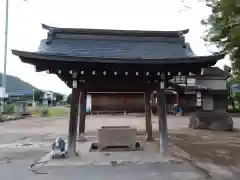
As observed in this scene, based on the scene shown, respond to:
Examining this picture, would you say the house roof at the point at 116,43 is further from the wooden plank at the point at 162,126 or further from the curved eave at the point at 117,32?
the wooden plank at the point at 162,126

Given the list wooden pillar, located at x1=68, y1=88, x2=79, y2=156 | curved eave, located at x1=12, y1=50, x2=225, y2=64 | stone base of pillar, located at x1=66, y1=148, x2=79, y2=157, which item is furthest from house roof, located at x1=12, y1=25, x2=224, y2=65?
stone base of pillar, located at x1=66, y1=148, x2=79, y2=157

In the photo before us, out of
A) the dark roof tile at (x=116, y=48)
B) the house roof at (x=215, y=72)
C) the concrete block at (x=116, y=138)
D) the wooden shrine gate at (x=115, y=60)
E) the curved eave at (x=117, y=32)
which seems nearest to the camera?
the wooden shrine gate at (x=115, y=60)

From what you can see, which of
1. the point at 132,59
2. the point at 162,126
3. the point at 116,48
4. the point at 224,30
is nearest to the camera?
the point at 132,59

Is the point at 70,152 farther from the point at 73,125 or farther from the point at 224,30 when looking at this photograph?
the point at 224,30

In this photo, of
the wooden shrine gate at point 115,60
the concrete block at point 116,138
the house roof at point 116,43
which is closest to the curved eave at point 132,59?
the wooden shrine gate at point 115,60

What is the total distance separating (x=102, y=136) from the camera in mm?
12305

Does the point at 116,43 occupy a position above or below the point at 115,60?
above

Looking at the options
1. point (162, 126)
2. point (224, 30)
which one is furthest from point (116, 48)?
point (224, 30)

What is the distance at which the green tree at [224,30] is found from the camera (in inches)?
541

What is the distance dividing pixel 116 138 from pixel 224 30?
9573mm

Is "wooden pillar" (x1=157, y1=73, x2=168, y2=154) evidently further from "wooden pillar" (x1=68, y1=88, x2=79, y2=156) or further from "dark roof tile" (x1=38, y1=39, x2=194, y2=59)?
"wooden pillar" (x1=68, y1=88, x2=79, y2=156)

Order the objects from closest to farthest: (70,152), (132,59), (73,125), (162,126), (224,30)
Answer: (132,59)
(70,152)
(73,125)
(162,126)
(224,30)

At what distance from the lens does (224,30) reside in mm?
17781

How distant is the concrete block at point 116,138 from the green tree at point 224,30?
19.1 ft
